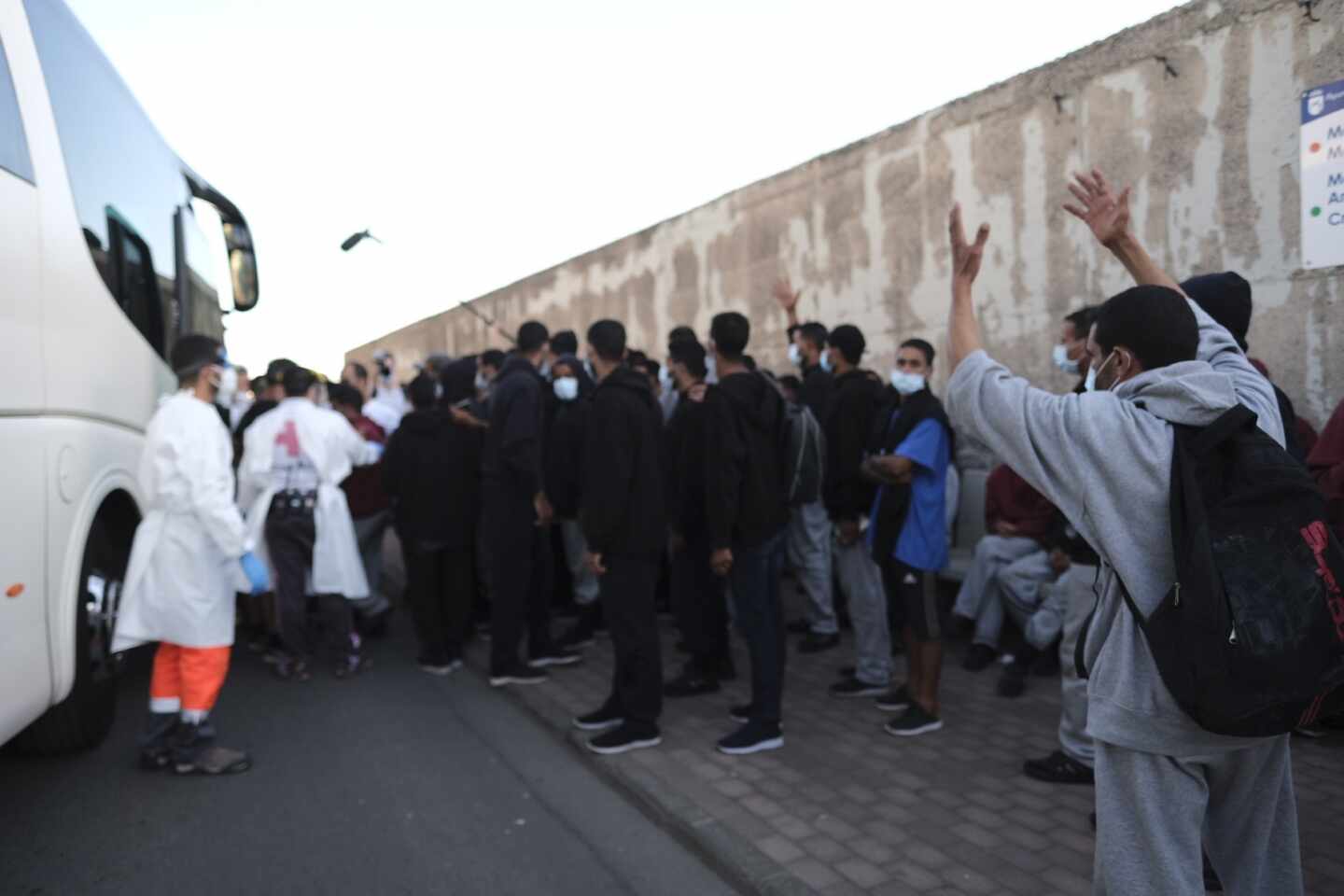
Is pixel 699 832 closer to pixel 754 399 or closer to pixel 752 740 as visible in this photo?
pixel 752 740

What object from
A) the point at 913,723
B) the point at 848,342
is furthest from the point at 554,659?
the point at 848,342

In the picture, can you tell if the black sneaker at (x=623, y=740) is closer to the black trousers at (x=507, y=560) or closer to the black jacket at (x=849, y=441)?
the black trousers at (x=507, y=560)

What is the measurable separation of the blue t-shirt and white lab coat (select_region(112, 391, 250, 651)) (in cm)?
310

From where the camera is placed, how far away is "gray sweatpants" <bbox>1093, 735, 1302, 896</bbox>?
2.14 m

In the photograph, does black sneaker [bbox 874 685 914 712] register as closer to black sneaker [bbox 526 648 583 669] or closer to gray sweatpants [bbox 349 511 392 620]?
black sneaker [bbox 526 648 583 669]

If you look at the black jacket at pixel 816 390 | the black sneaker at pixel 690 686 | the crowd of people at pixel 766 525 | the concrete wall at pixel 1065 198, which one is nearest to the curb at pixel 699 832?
the crowd of people at pixel 766 525

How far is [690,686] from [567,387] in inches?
86.3

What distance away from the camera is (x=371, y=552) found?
24.3 ft

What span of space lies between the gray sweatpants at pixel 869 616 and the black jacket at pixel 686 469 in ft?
2.93

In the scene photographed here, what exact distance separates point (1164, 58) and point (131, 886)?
6587 mm

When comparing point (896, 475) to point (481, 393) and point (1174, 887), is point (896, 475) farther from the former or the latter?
point (481, 393)

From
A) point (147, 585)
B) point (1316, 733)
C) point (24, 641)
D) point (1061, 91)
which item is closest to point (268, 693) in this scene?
point (147, 585)

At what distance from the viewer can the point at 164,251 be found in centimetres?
592

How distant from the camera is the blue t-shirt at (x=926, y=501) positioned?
469 cm
